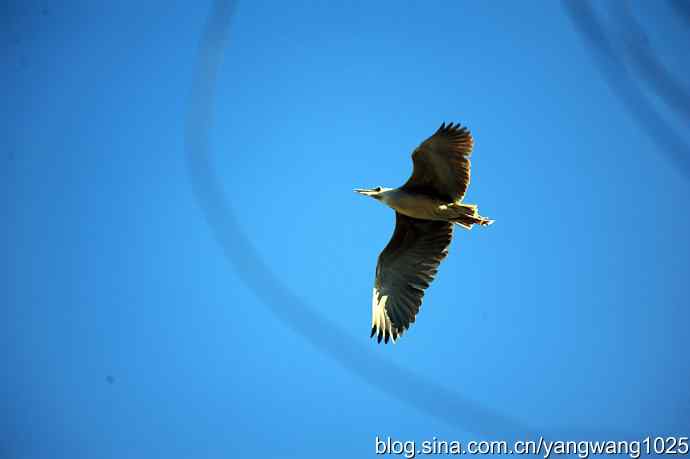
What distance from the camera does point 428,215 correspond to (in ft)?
36.1

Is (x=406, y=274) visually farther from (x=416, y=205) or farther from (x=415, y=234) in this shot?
(x=416, y=205)

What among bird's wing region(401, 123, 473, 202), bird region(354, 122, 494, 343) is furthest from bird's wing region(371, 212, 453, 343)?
bird's wing region(401, 123, 473, 202)

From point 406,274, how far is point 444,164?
2.01 m

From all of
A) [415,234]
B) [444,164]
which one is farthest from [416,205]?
[415,234]

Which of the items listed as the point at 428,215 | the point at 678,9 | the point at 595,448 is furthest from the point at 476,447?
the point at 678,9

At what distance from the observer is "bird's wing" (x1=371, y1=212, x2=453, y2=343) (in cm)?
1164

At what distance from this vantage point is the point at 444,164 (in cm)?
1055

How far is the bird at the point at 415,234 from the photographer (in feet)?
35.0

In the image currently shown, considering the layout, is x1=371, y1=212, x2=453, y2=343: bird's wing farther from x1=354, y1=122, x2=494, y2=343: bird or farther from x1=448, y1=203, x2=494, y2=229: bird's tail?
x1=448, y1=203, x2=494, y2=229: bird's tail

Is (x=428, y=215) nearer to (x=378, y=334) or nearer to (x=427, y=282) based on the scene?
(x=427, y=282)

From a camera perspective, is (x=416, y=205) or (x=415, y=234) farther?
(x=415, y=234)

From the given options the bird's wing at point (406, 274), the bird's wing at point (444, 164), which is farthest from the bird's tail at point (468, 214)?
the bird's wing at point (406, 274)

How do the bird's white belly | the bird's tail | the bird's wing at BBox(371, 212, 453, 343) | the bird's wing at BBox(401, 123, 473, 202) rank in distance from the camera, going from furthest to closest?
the bird's wing at BBox(371, 212, 453, 343), the bird's white belly, the bird's tail, the bird's wing at BBox(401, 123, 473, 202)

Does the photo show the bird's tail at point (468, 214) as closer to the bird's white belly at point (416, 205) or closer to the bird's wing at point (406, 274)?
the bird's white belly at point (416, 205)
